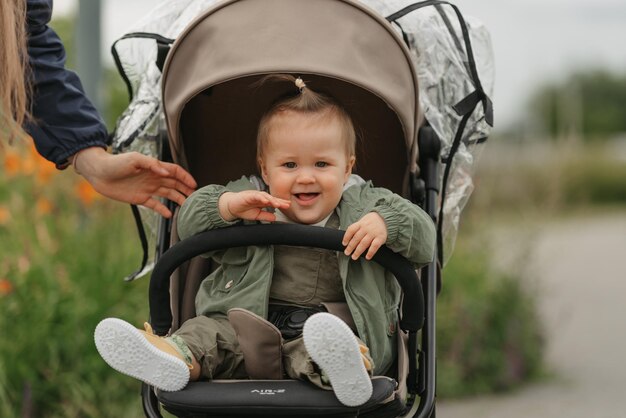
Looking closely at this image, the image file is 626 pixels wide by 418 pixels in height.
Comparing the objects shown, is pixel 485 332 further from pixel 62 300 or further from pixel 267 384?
pixel 267 384

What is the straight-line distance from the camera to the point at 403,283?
2854 mm

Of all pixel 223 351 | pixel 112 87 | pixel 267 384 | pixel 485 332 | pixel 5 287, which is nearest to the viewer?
pixel 267 384

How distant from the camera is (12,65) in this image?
3135 mm

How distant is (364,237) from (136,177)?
111 centimetres

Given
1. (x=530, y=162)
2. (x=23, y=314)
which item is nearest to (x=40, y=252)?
(x=23, y=314)

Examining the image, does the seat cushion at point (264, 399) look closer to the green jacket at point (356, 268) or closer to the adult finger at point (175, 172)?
the green jacket at point (356, 268)

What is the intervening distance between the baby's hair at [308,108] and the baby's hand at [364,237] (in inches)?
16.1

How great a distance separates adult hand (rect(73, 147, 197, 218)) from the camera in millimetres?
3461

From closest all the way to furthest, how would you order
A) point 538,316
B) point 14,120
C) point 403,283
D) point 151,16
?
point 403,283
point 14,120
point 151,16
point 538,316

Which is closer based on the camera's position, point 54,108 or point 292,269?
point 292,269

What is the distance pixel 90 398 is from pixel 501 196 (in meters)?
5.53

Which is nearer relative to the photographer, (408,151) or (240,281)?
(240,281)

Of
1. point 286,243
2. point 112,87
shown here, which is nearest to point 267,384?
point 286,243

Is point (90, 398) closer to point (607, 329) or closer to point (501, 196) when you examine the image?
point (607, 329)
